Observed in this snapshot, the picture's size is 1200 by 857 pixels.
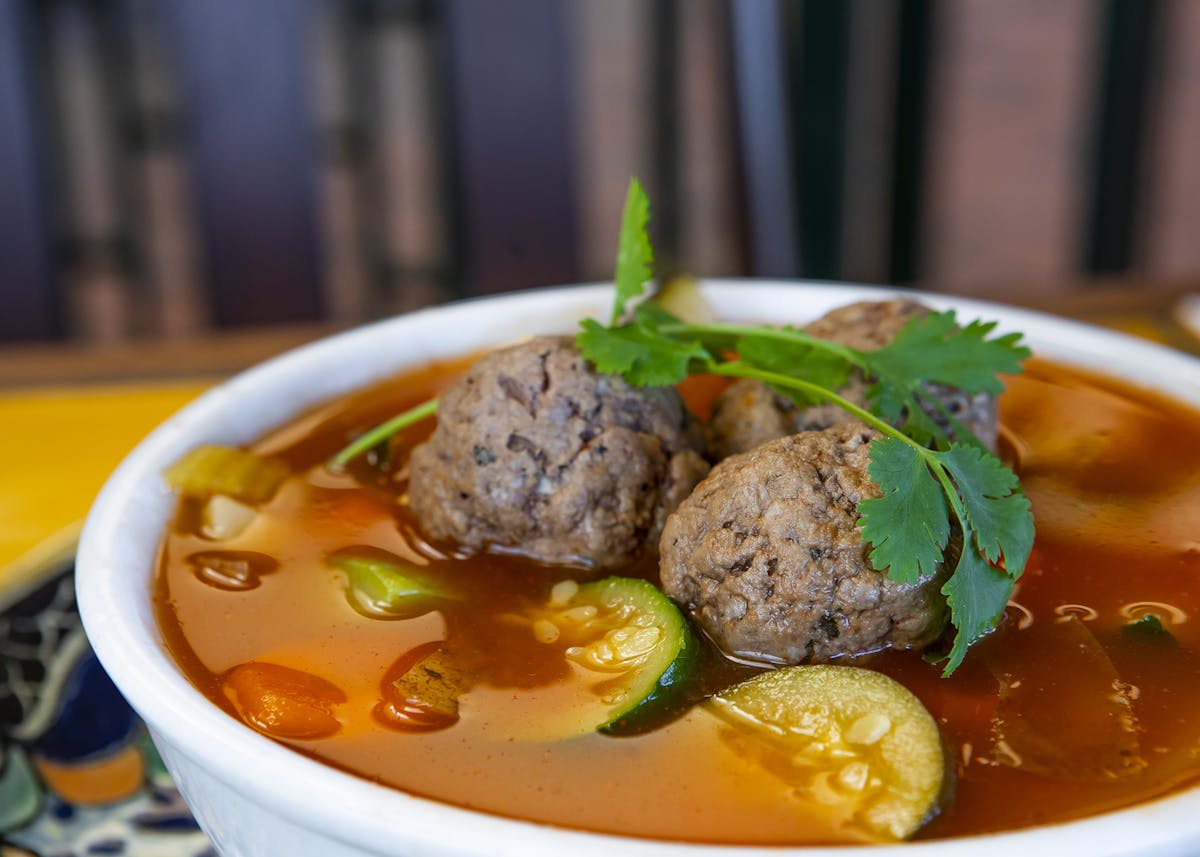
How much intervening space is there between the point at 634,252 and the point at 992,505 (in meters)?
0.61

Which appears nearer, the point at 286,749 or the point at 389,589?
the point at 286,749

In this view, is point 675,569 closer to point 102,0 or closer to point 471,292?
point 471,292

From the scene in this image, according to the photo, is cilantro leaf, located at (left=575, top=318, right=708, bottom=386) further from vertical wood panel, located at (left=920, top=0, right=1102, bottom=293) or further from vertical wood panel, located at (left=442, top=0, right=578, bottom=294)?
vertical wood panel, located at (left=920, top=0, right=1102, bottom=293)

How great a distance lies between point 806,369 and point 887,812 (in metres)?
0.64

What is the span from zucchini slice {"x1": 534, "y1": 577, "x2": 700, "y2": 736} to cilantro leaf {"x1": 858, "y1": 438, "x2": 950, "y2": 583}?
0.22m

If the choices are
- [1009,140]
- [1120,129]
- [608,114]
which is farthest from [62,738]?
[1120,129]

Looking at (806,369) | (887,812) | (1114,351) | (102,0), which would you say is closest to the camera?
(887,812)

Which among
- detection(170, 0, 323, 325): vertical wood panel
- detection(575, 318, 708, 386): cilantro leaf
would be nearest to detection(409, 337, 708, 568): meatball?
detection(575, 318, 708, 386): cilantro leaf

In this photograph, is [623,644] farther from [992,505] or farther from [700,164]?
[700,164]

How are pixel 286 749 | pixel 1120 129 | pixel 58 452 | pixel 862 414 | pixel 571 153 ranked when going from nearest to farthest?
pixel 286 749 < pixel 862 414 < pixel 58 452 < pixel 571 153 < pixel 1120 129

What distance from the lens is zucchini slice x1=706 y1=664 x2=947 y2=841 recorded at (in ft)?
3.56

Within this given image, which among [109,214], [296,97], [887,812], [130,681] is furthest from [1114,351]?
[109,214]

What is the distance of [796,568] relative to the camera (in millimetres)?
1243

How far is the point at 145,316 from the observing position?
5246 millimetres
